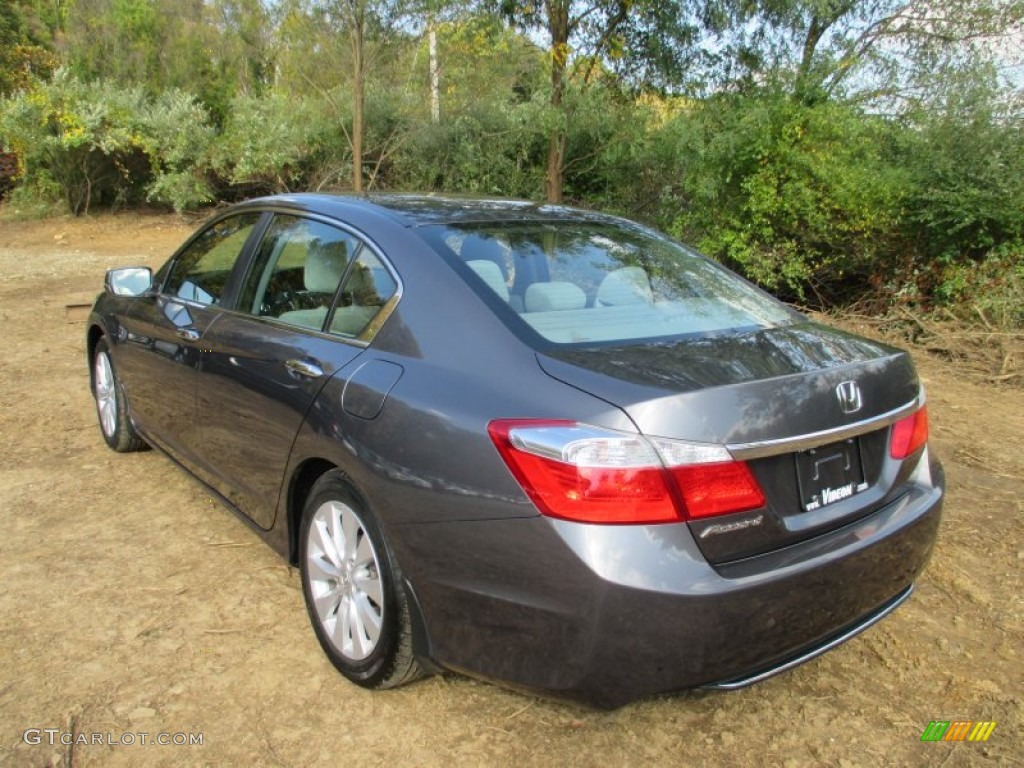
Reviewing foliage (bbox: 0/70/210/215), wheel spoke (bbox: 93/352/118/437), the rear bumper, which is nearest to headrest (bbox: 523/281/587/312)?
the rear bumper

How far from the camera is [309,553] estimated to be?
277 centimetres

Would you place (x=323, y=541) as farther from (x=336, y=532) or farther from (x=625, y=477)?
(x=625, y=477)

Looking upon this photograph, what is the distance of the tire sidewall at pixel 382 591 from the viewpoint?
237cm

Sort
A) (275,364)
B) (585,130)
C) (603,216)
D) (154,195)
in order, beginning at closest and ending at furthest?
1. (275,364)
2. (603,216)
3. (585,130)
4. (154,195)

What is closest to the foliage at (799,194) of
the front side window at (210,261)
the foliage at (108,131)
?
the front side window at (210,261)

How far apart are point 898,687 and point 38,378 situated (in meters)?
6.41

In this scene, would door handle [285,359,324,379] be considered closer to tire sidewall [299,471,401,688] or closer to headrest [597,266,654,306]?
tire sidewall [299,471,401,688]

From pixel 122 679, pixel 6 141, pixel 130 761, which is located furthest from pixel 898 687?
pixel 6 141

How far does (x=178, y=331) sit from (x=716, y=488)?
2664 millimetres

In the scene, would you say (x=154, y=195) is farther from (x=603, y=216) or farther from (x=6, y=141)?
(x=603, y=216)

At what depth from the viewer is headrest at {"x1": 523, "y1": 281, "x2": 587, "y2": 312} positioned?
257cm

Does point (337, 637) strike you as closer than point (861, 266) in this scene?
Yes

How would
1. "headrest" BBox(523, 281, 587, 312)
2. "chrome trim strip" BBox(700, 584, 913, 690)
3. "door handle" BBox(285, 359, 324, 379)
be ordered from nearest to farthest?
1. "chrome trim strip" BBox(700, 584, 913, 690)
2. "headrest" BBox(523, 281, 587, 312)
3. "door handle" BBox(285, 359, 324, 379)

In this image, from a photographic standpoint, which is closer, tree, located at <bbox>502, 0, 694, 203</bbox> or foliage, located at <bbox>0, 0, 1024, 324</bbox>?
foliage, located at <bbox>0, 0, 1024, 324</bbox>
